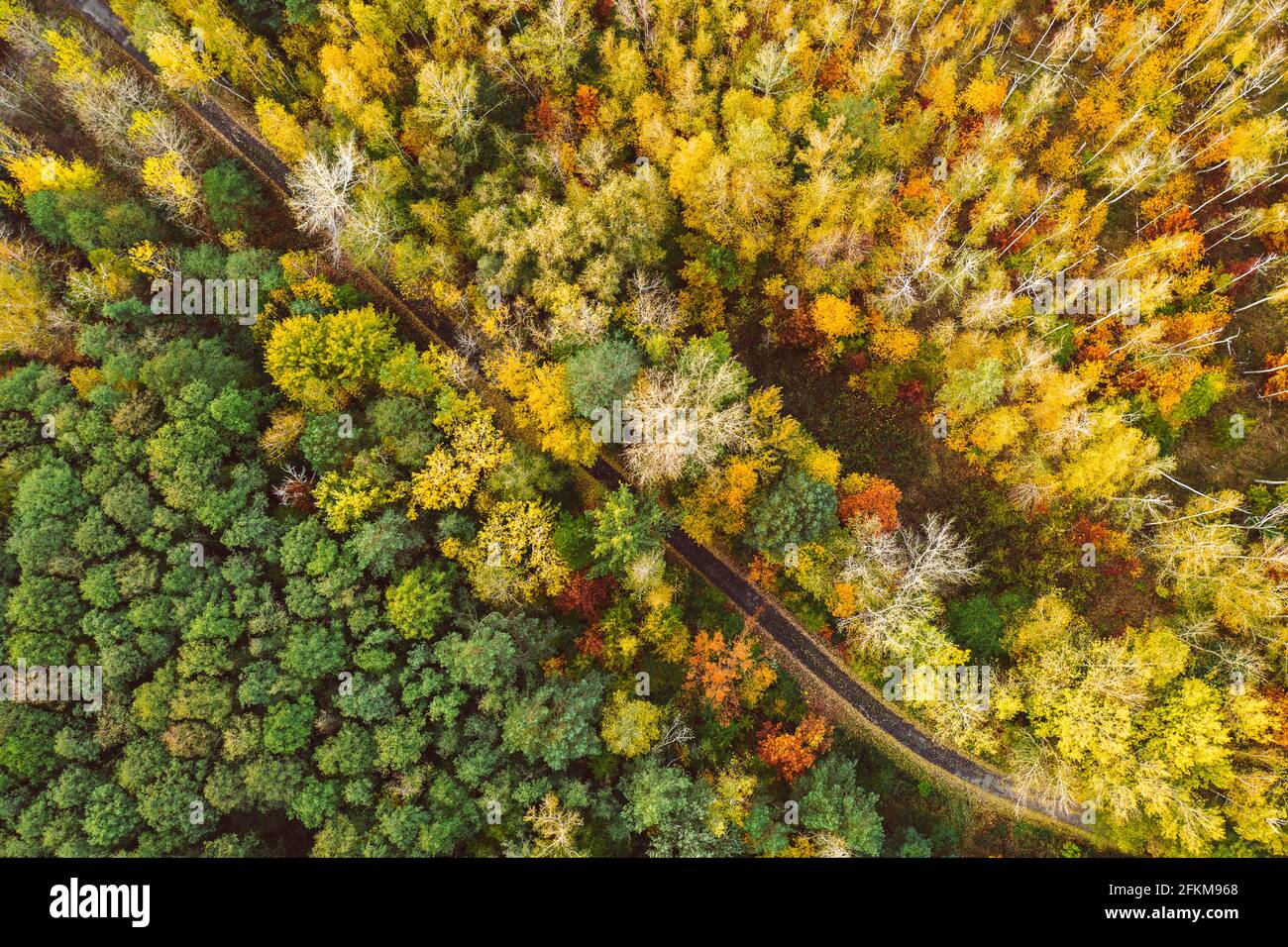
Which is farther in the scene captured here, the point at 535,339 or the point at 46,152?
the point at 46,152

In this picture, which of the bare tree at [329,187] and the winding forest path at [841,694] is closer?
the bare tree at [329,187]

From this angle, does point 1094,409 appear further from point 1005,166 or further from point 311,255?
point 311,255

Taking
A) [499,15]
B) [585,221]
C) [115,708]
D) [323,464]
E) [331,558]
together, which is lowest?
[115,708]

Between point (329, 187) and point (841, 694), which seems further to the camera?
Result: point (841, 694)

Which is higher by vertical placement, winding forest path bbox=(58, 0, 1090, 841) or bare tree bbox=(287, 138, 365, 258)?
bare tree bbox=(287, 138, 365, 258)

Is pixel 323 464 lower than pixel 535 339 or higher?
lower

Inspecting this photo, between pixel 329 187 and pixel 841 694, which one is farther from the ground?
pixel 329 187

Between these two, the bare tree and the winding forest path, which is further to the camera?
the winding forest path

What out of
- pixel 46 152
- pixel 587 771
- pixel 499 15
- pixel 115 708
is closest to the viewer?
pixel 115 708

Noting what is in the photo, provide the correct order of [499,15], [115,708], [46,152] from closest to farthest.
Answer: [115,708] < [499,15] < [46,152]

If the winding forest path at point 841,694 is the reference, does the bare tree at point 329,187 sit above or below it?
above

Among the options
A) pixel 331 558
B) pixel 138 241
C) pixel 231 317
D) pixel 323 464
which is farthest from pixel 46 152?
pixel 331 558
